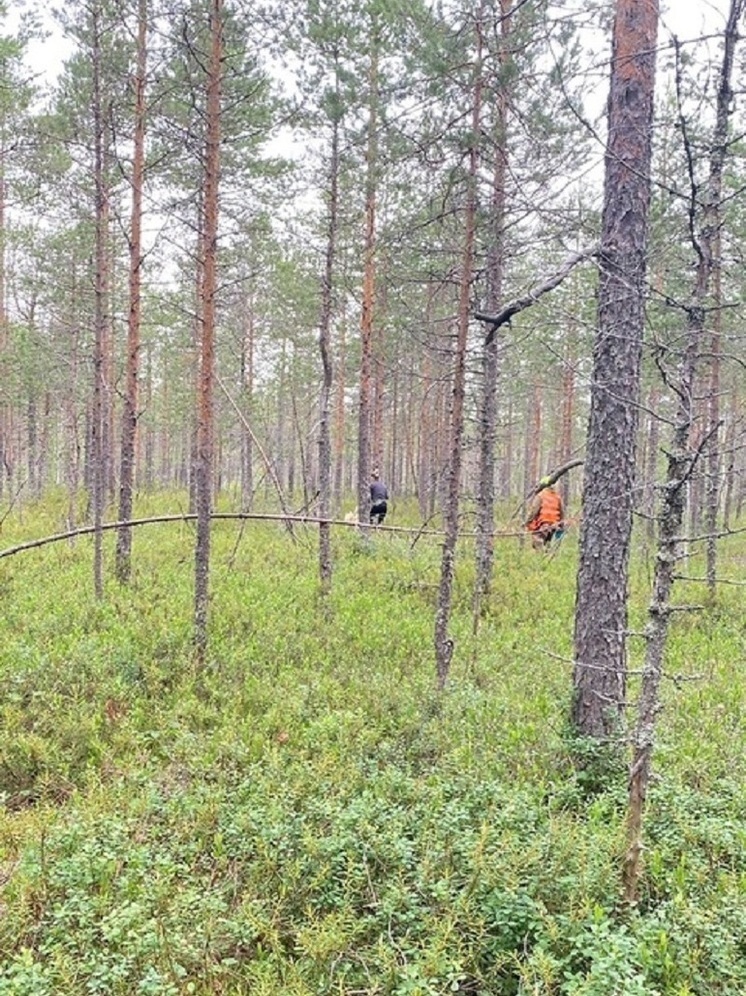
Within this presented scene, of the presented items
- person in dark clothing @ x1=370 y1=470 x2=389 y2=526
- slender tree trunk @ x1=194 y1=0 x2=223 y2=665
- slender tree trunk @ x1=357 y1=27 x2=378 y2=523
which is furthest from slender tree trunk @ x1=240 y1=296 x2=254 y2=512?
slender tree trunk @ x1=194 y1=0 x2=223 y2=665

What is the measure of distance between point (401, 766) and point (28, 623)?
6110 mm

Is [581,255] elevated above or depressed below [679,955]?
above

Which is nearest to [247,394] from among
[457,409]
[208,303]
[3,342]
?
[3,342]

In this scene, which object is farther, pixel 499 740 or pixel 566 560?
pixel 566 560

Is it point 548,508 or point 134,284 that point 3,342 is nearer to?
point 134,284

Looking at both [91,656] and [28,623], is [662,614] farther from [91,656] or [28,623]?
[28,623]

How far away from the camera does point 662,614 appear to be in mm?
3867

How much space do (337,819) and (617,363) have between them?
4.21 metres

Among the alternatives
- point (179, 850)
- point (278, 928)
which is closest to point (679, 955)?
point (278, 928)

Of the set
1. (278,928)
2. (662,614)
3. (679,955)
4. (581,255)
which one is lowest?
(278,928)

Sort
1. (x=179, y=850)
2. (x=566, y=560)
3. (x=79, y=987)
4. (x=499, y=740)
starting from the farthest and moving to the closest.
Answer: (x=566, y=560), (x=499, y=740), (x=179, y=850), (x=79, y=987)

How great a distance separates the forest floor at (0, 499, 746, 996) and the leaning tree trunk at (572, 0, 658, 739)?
1.07 m

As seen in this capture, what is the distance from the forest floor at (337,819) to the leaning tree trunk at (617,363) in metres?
1.07

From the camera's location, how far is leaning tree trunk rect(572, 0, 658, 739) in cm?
548
